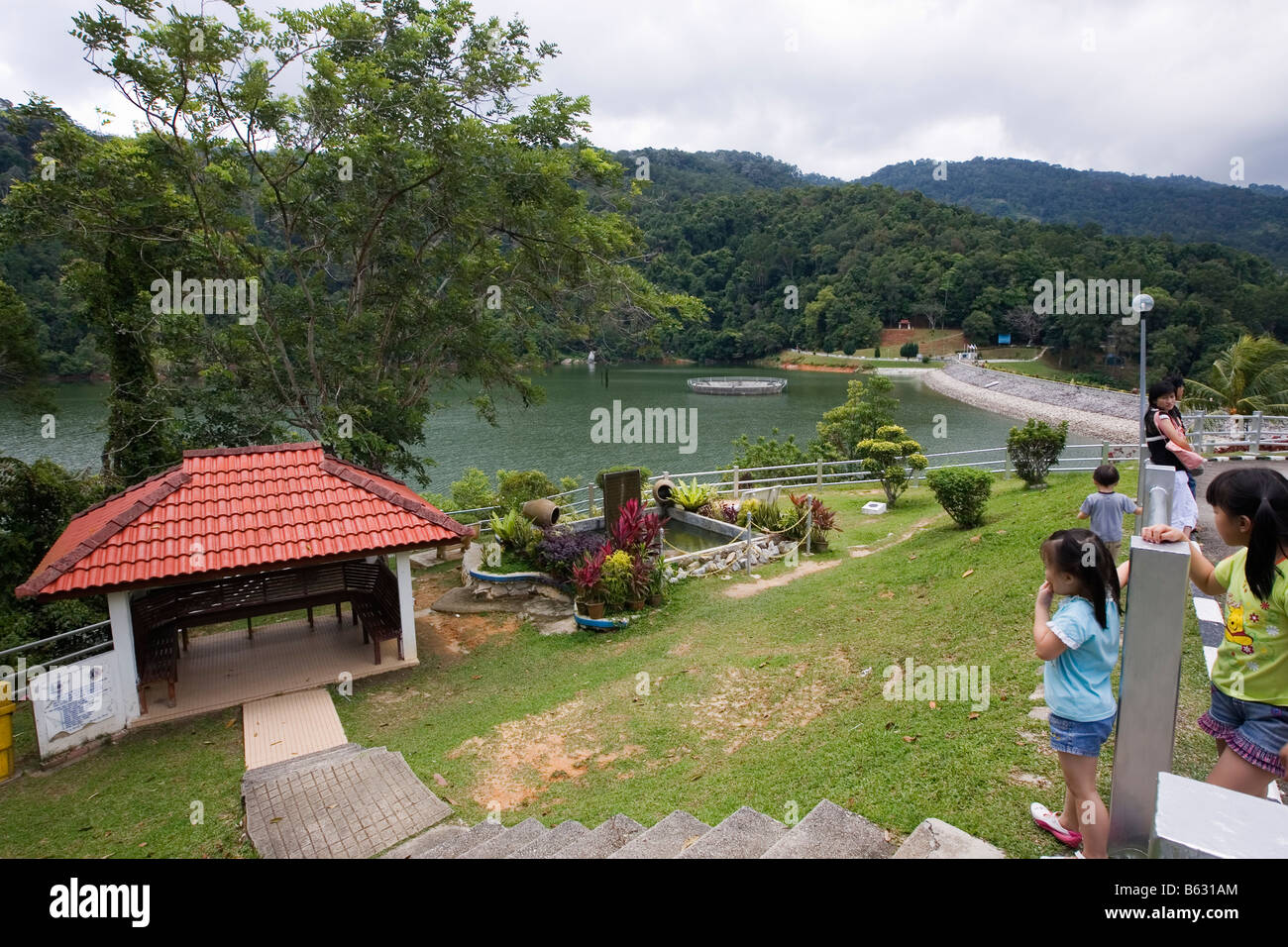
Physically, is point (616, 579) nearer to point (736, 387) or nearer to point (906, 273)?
point (736, 387)

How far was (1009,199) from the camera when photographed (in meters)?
193

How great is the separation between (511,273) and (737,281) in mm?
82821

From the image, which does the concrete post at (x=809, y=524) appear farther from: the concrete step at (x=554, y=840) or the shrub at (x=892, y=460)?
the concrete step at (x=554, y=840)

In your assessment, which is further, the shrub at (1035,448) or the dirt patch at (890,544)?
the shrub at (1035,448)

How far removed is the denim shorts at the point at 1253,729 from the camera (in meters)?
2.91

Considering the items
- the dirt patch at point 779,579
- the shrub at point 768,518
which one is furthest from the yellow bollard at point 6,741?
the shrub at point 768,518

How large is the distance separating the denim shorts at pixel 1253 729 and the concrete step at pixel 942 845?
1064mm

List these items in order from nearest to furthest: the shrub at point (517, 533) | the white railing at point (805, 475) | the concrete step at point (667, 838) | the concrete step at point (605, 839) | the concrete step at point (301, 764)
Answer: the concrete step at point (667, 838)
the concrete step at point (605, 839)
the concrete step at point (301, 764)
the shrub at point (517, 533)
the white railing at point (805, 475)

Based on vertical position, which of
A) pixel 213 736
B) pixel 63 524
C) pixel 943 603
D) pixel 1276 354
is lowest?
pixel 213 736

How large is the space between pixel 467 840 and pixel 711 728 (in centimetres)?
244

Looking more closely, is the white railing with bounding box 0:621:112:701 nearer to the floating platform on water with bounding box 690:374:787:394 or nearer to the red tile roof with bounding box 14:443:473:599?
the red tile roof with bounding box 14:443:473:599
